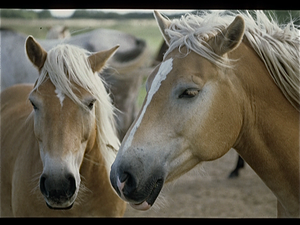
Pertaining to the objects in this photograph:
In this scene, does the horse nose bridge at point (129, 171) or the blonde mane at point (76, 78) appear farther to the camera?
the blonde mane at point (76, 78)

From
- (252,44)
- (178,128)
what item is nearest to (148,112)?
(178,128)

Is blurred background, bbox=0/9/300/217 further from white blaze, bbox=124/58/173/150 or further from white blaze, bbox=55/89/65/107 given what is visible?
white blaze, bbox=124/58/173/150

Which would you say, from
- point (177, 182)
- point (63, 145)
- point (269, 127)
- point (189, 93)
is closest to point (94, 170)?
point (63, 145)

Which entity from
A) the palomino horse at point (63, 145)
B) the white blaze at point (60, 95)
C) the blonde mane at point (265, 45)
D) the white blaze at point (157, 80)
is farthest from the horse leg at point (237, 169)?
the white blaze at point (157, 80)

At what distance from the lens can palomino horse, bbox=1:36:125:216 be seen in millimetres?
1710

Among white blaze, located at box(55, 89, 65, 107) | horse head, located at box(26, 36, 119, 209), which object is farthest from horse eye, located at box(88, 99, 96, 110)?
white blaze, located at box(55, 89, 65, 107)

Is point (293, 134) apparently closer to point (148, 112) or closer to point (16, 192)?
point (148, 112)

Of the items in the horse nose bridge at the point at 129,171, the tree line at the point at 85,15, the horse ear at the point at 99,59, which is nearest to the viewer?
the horse nose bridge at the point at 129,171

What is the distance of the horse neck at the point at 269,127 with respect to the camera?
1524 millimetres

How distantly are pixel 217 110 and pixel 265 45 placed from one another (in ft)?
1.24

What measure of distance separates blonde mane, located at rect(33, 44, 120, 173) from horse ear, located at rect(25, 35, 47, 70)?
5 centimetres

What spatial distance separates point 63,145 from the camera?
1715 millimetres

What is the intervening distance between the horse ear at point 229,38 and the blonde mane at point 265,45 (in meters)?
0.03

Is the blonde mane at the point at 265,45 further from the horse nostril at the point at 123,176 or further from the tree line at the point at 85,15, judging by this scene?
the tree line at the point at 85,15
